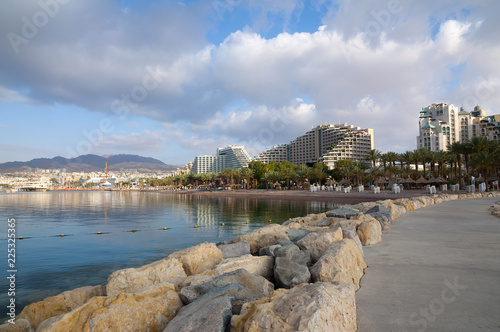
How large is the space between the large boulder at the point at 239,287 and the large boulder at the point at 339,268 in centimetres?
83

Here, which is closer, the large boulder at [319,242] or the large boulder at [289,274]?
the large boulder at [289,274]

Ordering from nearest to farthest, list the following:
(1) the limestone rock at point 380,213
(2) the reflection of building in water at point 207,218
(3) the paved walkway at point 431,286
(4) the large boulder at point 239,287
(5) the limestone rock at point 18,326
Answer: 1. (3) the paved walkway at point 431,286
2. (4) the large boulder at point 239,287
3. (5) the limestone rock at point 18,326
4. (1) the limestone rock at point 380,213
5. (2) the reflection of building in water at point 207,218

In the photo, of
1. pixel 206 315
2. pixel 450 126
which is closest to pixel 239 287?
pixel 206 315

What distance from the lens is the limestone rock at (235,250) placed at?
7.73 meters

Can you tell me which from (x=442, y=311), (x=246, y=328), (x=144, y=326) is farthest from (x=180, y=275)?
(x=442, y=311)

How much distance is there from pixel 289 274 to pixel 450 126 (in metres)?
163

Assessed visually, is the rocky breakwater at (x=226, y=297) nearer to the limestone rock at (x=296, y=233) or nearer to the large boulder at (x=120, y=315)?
the large boulder at (x=120, y=315)

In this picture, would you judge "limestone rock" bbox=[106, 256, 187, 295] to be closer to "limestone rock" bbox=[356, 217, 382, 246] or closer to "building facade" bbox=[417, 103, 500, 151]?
"limestone rock" bbox=[356, 217, 382, 246]

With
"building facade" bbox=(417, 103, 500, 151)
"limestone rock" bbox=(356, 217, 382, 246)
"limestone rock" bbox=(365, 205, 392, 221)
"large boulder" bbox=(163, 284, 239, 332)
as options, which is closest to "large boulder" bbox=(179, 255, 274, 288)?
"large boulder" bbox=(163, 284, 239, 332)

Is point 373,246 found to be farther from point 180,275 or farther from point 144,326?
point 144,326

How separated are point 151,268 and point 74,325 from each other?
2305mm

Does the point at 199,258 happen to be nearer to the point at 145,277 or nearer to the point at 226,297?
the point at 145,277

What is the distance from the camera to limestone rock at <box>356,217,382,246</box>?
26.3 ft

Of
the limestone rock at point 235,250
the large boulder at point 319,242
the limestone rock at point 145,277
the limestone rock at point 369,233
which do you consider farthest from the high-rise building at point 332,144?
the limestone rock at point 145,277
